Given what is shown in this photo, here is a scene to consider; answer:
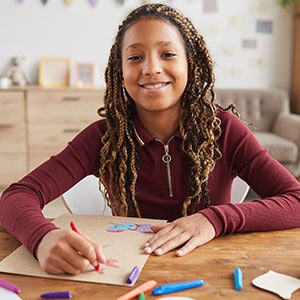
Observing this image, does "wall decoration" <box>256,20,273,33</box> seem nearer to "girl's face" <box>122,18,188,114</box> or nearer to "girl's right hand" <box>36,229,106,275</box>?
"girl's face" <box>122,18,188,114</box>

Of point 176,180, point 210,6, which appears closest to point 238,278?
point 176,180

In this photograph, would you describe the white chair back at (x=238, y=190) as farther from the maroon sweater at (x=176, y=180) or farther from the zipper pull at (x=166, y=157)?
the zipper pull at (x=166, y=157)

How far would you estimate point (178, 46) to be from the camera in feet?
4.32

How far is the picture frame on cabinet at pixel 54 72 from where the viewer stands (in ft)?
14.4

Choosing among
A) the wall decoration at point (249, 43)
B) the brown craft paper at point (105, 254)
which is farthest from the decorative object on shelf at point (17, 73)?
the brown craft paper at point (105, 254)

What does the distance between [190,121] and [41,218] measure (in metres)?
0.52

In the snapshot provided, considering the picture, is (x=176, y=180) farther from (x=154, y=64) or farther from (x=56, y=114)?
(x=56, y=114)

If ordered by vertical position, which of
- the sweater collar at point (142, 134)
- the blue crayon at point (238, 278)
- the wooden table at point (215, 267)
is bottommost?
the wooden table at point (215, 267)

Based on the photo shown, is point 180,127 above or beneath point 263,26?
beneath

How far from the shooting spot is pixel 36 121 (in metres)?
4.04

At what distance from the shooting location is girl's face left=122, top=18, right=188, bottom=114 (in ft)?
4.16

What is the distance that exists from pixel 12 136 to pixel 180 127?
2.93m

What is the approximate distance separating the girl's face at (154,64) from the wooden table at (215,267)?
44 cm

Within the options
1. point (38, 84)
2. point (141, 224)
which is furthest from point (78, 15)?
point (141, 224)
